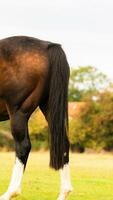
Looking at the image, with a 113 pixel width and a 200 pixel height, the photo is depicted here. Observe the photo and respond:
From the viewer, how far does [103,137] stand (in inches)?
2495

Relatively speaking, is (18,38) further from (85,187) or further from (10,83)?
(85,187)

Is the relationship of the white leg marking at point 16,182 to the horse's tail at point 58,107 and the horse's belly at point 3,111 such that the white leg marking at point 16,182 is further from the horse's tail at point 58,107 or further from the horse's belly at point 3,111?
the horse's belly at point 3,111

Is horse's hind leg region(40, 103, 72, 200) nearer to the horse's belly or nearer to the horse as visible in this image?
the horse

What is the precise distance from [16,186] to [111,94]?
55.7 meters

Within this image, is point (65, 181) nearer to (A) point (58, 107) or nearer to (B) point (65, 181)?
(B) point (65, 181)

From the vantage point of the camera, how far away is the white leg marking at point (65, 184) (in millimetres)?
9852

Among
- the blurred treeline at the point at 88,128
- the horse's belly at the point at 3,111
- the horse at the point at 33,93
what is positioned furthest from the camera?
the blurred treeline at the point at 88,128

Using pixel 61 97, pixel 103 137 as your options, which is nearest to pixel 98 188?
pixel 61 97

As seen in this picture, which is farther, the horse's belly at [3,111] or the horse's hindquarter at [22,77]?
the horse's belly at [3,111]

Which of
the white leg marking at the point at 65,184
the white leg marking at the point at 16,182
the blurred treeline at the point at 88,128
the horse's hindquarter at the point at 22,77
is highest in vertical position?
the horse's hindquarter at the point at 22,77

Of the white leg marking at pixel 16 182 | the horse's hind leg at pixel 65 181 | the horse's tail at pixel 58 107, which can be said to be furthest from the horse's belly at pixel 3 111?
the horse's hind leg at pixel 65 181

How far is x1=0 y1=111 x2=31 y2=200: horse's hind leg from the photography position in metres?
9.66

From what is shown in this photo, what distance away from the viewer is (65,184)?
993 cm

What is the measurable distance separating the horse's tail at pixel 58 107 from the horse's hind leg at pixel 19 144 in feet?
1.56
